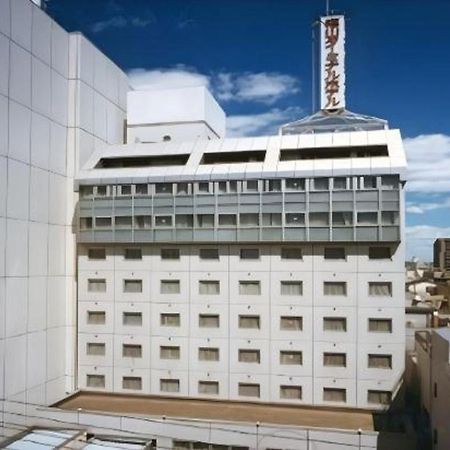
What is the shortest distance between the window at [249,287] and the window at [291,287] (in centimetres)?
180

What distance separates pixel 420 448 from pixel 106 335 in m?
24.0

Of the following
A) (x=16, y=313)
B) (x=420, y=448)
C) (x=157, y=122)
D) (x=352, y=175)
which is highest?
(x=157, y=122)

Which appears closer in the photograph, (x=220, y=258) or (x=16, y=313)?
(x=16, y=313)

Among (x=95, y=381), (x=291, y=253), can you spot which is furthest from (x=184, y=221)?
(x=95, y=381)

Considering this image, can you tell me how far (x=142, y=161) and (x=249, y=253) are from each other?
1276 centimetres

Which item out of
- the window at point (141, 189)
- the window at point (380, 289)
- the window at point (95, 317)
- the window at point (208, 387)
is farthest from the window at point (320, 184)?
the window at point (95, 317)

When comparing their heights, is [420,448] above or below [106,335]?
below

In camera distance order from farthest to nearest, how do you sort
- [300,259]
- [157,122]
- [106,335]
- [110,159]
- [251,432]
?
[157,122] < [110,159] < [106,335] < [300,259] < [251,432]

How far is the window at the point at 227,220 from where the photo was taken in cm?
3566

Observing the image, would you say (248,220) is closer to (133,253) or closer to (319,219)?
(319,219)

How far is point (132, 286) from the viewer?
38000 millimetres

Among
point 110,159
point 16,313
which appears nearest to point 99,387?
point 16,313

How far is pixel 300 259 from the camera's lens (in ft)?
116

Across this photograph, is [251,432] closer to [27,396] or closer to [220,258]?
[220,258]
